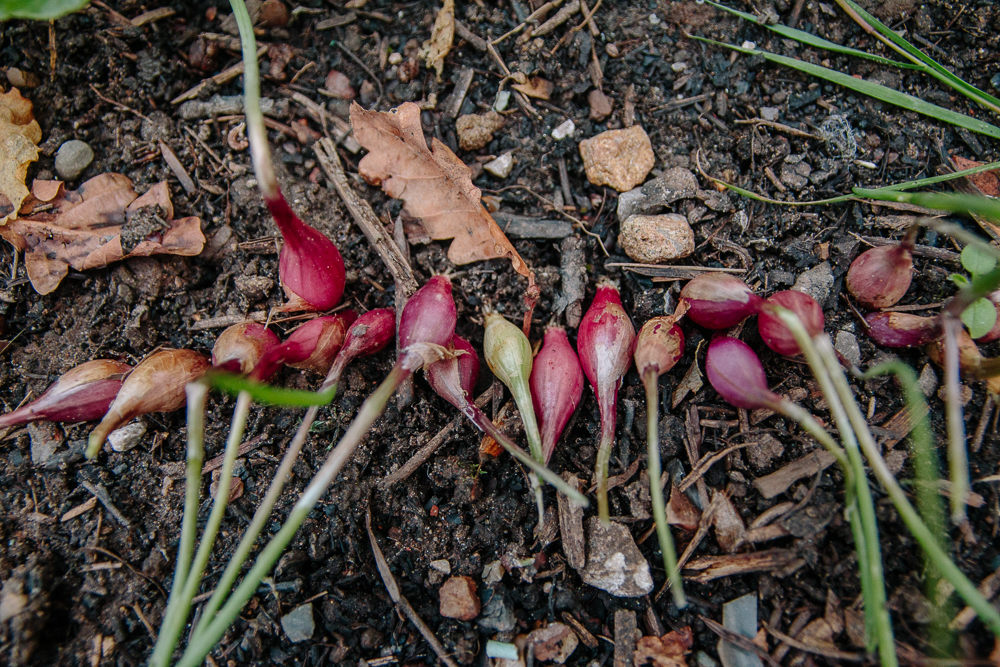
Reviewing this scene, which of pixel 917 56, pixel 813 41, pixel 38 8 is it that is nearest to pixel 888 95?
pixel 917 56

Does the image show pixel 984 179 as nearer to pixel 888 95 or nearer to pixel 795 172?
pixel 888 95

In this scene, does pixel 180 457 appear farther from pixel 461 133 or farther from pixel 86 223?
pixel 461 133

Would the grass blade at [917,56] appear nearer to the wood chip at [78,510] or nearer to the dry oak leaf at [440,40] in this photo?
the dry oak leaf at [440,40]

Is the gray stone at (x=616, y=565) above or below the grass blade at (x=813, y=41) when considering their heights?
below

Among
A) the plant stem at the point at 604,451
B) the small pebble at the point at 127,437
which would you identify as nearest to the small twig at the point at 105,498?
the small pebble at the point at 127,437

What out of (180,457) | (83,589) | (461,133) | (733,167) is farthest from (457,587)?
(733,167)
